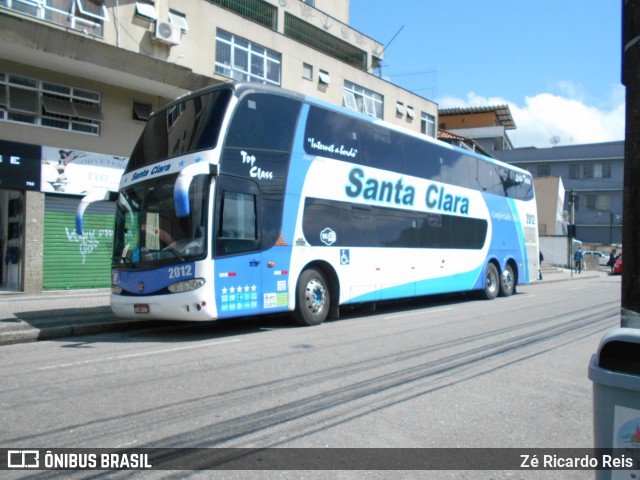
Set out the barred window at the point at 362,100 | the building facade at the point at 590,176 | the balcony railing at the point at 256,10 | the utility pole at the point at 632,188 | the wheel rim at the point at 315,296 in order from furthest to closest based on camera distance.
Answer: the building facade at the point at 590,176, the barred window at the point at 362,100, the balcony railing at the point at 256,10, the wheel rim at the point at 315,296, the utility pole at the point at 632,188

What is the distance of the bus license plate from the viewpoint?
8974mm

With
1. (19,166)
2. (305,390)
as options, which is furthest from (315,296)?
(19,166)

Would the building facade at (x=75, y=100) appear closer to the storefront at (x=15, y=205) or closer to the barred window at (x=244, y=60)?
the storefront at (x=15, y=205)

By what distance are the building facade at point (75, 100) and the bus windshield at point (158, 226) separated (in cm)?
650

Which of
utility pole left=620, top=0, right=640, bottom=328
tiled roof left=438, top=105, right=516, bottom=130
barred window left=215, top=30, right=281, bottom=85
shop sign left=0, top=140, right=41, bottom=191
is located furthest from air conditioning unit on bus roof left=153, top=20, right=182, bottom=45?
tiled roof left=438, top=105, right=516, bottom=130

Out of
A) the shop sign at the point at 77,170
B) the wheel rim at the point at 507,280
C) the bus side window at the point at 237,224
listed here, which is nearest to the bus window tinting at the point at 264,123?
the bus side window at the point at 237,224

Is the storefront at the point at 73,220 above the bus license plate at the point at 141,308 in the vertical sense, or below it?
above

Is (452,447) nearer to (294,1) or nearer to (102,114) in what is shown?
(102,114)

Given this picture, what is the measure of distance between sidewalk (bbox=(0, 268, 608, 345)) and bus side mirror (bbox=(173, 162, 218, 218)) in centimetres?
345

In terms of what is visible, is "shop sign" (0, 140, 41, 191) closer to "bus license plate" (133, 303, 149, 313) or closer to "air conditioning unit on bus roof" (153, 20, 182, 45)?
"air conditioning unit on bus roof" (153, 20, 182, 45)

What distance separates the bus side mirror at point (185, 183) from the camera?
7504 millimetres

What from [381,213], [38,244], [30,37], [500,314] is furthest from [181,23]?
[500,314]

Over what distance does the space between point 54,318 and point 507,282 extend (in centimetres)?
1385

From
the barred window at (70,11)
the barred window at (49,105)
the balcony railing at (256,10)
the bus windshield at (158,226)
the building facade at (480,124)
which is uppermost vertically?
the building facade at (480,124)
